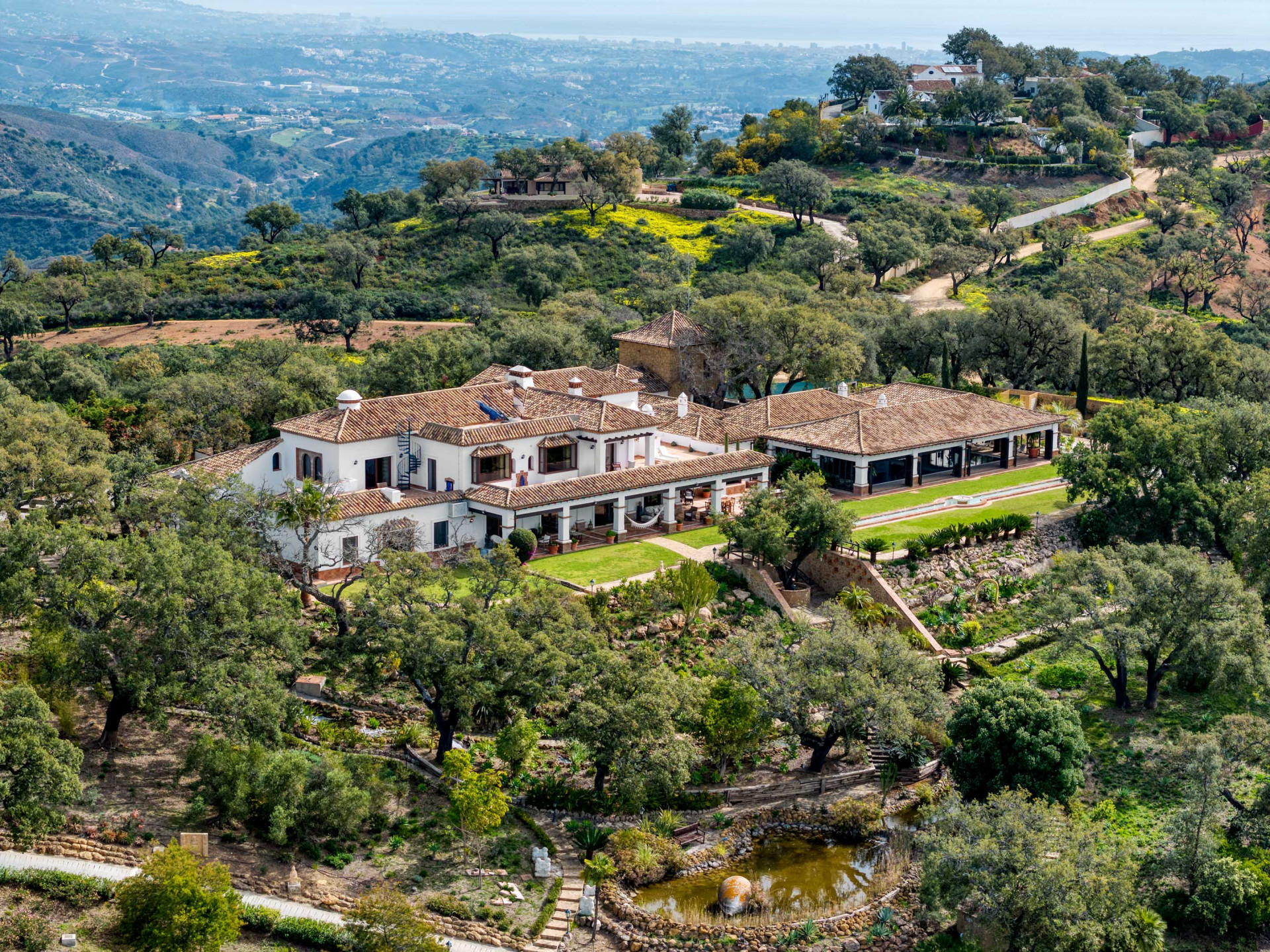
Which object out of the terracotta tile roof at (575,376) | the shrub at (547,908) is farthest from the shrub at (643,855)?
the terracotta tile roof at (575,376)

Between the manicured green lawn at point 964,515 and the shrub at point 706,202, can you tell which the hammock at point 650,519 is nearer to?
the manicured green lawn at point 964,515

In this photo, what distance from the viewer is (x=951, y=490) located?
2365 inches

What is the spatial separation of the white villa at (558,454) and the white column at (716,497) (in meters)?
0.06

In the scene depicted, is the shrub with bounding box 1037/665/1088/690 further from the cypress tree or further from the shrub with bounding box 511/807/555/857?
the cypress tree

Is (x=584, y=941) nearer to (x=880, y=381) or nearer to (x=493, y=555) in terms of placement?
(x=493, y=555)

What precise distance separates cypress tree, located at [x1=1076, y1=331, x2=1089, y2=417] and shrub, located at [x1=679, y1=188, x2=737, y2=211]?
178ft

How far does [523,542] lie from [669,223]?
75.5 metres

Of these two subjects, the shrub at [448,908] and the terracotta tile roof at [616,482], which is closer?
the shrub at [448,908]

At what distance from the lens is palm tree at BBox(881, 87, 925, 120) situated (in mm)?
141125

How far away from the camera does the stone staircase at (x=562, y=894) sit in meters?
32.8

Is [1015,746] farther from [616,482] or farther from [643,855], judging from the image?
[616,482]

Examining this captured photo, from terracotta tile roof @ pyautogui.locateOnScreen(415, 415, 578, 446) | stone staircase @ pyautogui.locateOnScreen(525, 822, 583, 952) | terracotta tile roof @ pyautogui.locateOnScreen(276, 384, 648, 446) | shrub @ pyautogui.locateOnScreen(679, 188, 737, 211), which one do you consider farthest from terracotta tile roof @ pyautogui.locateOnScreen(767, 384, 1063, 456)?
shrub @ pyautogui.locateOnScreen(679, 188, 737, 211)

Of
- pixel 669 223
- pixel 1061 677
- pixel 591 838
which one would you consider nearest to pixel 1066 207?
pixel 669 223

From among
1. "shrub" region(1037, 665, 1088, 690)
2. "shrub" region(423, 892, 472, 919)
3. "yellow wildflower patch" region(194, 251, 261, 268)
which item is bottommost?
"shrub" region(423, 892, 472, 919)
